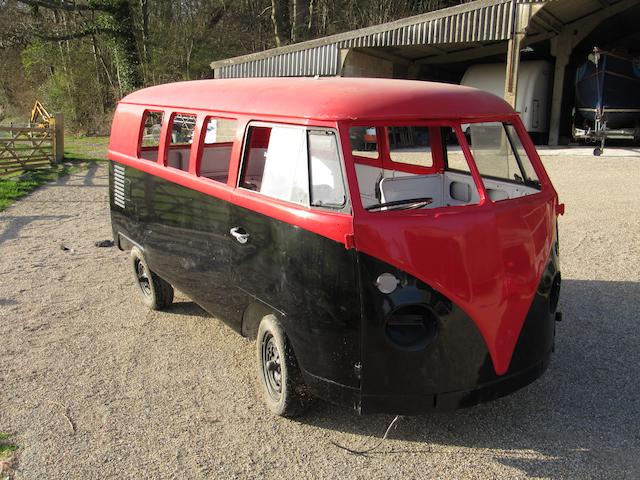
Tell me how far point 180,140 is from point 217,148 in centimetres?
53

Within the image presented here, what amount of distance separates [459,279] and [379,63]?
18492 mm

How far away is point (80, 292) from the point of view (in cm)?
667

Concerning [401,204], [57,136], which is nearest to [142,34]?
[57,136]

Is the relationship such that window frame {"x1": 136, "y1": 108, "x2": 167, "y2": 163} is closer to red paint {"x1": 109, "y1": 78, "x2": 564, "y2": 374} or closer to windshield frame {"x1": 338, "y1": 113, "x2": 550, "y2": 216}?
red paint {"x1": 109, "y1": 78, "x2": 564, "y2": 374}

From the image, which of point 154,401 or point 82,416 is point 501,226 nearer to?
point 154,401

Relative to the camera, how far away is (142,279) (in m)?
6.38

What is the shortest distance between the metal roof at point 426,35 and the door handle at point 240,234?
A: 42.9 feet

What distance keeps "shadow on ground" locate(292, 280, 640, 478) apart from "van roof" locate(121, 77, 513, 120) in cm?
192

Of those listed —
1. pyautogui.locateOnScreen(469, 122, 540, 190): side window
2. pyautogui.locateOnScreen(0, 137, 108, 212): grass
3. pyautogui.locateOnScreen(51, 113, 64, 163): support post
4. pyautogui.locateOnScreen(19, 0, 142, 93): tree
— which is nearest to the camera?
pyautogui.locateOnScreen(469, 122, 540, 190): side window

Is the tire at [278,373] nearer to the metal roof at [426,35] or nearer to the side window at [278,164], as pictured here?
the side window at [278,164]

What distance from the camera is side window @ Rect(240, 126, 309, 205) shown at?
3.62 m

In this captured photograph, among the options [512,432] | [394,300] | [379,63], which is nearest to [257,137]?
[394,300]

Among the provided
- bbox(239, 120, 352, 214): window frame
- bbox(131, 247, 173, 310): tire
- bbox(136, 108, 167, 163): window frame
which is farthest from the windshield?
bbox(131, 247, 173, 310): tire

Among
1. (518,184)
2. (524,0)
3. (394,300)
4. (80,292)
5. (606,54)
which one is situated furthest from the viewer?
(606,54)
